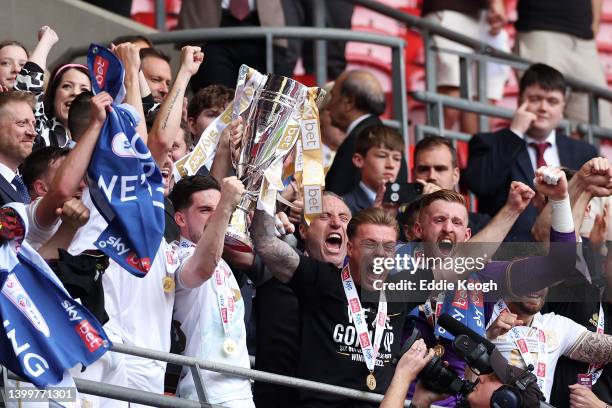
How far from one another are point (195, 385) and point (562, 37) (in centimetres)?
603

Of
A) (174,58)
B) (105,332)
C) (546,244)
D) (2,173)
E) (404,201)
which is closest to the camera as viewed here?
(105,332)

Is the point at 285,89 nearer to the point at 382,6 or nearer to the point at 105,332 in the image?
the point at 105,332

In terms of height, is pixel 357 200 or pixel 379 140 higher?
pixel 379 140

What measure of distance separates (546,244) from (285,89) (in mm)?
1541

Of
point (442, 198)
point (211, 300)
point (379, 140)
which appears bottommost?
point (211, 300)

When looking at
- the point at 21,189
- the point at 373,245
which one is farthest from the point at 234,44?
the point at 21,189

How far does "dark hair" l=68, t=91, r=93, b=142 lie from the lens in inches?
275

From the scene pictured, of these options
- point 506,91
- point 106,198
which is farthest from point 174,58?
point 106,198

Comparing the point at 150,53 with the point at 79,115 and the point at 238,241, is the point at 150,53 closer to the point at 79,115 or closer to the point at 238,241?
the point at 79,115

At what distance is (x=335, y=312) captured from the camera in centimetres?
690

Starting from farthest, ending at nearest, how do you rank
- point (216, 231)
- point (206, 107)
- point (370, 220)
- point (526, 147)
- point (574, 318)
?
point (526, 147) < point (206, 107) < point (574, 318) < point (370, 220) < point (216, 231)

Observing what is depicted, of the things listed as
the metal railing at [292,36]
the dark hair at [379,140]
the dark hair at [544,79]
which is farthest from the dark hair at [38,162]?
the dark hair at [544,79]

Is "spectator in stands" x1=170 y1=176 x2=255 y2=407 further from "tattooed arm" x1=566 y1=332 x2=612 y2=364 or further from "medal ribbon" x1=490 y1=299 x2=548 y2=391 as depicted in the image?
"tattooed arm" x1=566 y1=332 x2=612 y2=364

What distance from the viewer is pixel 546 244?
25.1 ft
